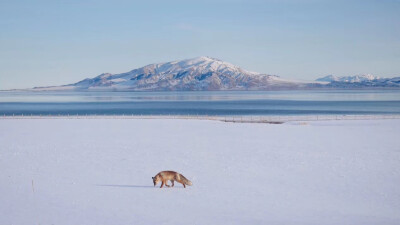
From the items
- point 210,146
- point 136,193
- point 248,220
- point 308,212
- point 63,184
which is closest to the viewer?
point 248,220

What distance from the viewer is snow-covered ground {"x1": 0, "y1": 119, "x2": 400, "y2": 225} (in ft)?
39.2

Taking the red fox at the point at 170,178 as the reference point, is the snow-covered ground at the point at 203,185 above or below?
below

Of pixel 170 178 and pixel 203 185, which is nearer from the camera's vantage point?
pixel 170 178

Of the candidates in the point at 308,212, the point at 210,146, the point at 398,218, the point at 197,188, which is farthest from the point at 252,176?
the point at 210,146

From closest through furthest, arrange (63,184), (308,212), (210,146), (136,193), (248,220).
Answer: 1. (248,220)
2. (308,212)
3. (136,193)
4. (63,184)
5. (210,146)

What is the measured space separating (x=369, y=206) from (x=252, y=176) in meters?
5.51

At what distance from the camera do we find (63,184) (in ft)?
51.4

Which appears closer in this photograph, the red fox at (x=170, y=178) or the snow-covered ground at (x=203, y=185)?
the snow-covered ground at (x=203, y=185)

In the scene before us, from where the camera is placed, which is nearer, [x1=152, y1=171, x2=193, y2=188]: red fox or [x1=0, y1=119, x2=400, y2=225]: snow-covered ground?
[x1=0, y1=119, x2=400, y2=225]: snow-covered ground

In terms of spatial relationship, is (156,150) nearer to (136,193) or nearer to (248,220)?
(136,193)

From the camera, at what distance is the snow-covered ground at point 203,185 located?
39.2 feet

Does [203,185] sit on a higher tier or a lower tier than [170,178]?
lower

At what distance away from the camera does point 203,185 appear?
15.6 metres

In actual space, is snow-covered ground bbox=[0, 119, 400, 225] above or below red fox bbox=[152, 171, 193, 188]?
below
